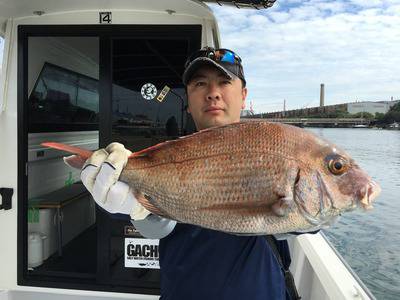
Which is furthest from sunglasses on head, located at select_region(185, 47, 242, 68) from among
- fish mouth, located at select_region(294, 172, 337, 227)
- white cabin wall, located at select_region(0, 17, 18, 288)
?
white cabin wall, located at select_region(0, 17, 18, 288)

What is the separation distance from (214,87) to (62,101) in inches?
136

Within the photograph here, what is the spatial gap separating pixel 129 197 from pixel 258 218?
1.60 ft

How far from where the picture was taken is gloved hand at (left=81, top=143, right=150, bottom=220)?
53.0 inches

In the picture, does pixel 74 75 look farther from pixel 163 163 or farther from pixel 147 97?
pixel 163 163

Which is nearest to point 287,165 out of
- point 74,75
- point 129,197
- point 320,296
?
point 129,197

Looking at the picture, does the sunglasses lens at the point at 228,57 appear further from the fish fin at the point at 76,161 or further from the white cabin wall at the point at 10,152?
the white cabin wall at the point at 10,152

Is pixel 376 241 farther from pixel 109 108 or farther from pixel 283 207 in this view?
pixel 283 207

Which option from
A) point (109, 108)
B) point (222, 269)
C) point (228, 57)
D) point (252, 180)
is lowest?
point (222, 269)

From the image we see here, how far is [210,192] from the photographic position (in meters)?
1.22

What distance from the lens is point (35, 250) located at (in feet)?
12.9

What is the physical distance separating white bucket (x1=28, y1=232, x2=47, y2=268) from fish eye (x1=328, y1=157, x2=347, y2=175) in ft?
11.8

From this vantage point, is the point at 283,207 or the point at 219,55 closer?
the point at 283,207

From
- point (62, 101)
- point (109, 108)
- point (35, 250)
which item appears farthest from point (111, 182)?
point (62, 101)

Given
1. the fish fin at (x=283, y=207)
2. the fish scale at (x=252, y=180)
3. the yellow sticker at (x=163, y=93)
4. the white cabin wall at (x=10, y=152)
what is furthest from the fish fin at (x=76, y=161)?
the white cabin wall at (x=10, y=152)
